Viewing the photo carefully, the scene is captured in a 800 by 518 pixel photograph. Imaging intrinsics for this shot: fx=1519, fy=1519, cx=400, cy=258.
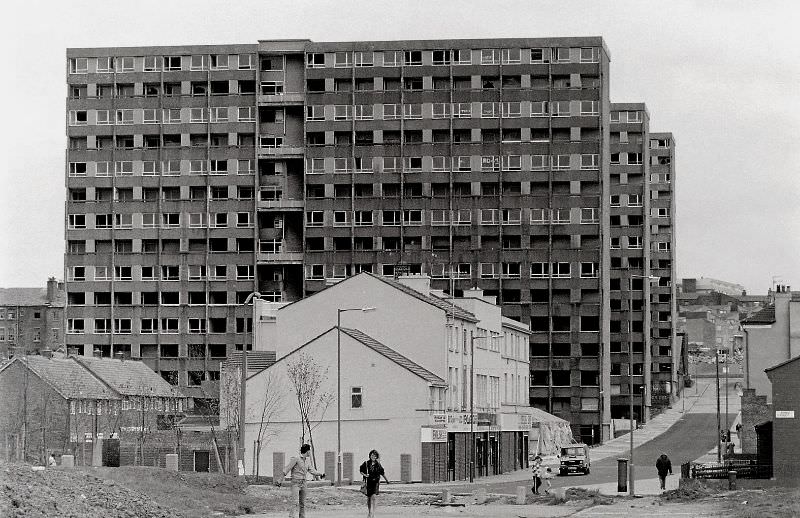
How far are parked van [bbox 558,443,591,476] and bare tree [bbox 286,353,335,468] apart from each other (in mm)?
15147

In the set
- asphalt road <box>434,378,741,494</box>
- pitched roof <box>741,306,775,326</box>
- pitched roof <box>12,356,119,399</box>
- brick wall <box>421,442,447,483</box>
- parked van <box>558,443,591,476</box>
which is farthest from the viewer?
pitched roof <box>12,356,119,399</box>

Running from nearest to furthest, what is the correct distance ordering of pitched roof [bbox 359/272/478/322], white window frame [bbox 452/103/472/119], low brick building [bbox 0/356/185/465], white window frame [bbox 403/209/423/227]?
pitched roof [bbox 359/272/478/322] < low brick building [bbox 0/356/185/465] < white window frame [bbox 452/103/472/119] < white window frame [bbox 403/209/423/227]

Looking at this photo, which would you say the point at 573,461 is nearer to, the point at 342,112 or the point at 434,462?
the point at 434,462

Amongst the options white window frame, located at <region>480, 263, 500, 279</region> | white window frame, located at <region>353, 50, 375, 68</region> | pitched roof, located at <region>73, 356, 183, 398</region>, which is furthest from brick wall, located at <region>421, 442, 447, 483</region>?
white window frame, located at <region>353, 50, 375, 68</region>

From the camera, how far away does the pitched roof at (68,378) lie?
386 feet

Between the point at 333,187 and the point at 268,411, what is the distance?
238 ft

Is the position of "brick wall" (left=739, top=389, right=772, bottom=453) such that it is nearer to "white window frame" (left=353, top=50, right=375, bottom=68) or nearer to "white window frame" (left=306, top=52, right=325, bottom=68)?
"white window frame" (left=353, top=50, right=375, bottom=68)

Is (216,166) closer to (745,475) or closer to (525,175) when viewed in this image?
(525,175)

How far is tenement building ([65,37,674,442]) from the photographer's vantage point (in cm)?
15662

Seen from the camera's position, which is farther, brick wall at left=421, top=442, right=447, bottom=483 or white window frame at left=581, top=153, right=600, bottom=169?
white window frame at left=581, top=153, right=600, bottom=169

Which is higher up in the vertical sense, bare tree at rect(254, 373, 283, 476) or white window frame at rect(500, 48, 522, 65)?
white window frame at rect(500, 48, 522, 65)

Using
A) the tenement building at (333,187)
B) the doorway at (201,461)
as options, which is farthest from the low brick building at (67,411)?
the tenement building at (333,187)

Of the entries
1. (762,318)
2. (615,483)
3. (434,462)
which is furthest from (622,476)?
(762,318)

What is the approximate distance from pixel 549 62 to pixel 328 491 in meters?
98.3
